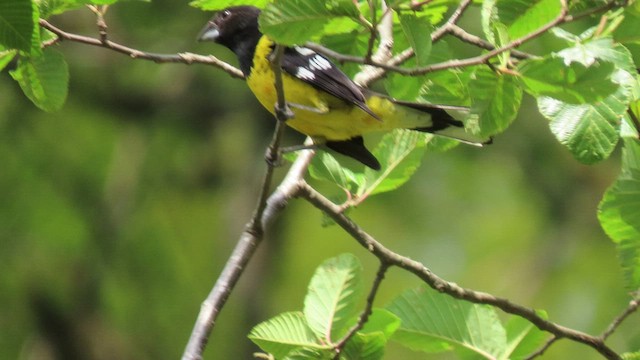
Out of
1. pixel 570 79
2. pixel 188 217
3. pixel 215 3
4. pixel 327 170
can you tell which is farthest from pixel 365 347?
pixel 188 217

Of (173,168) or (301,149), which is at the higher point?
(301,149)

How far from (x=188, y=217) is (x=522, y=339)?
242 inches

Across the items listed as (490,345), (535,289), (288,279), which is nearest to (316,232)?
(288,279)

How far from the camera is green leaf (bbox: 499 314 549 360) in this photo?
10.2 feet

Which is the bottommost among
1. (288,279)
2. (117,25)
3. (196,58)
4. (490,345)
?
(288,279)

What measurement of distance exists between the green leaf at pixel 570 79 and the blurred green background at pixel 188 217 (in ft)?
17.0

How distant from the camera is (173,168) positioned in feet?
27.8

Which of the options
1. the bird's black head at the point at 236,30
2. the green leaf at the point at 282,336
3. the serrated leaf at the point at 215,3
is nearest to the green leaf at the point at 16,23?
the serrated leaf at the point at 215,3

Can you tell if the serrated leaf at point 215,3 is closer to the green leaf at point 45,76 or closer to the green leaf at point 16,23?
the green leaf at point 45,76

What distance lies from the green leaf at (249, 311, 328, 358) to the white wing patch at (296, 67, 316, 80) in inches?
38.4

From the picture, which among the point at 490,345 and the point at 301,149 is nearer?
the point at 490,345

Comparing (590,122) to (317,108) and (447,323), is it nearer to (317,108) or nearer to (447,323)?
(447,323)

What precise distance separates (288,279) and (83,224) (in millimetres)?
2198

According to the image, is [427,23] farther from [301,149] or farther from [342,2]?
[301,149]
